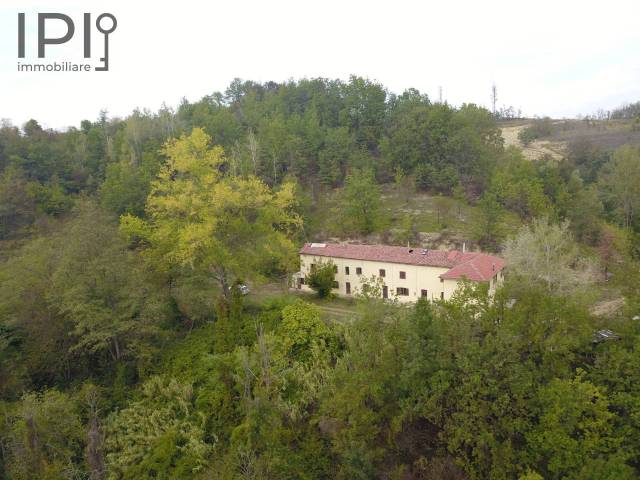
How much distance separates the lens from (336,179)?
5347 cm

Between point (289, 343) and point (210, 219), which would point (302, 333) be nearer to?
point (289, 343)

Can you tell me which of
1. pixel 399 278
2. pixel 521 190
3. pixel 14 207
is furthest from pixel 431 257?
pixel 14 207

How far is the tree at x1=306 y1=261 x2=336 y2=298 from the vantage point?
31.6 m

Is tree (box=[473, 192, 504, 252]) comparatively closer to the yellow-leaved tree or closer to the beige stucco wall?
the beige stucco wall

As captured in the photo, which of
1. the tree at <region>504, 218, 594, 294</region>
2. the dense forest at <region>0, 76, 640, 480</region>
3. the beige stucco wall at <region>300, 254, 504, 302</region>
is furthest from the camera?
the beige stucco wall at <region>300, 254, 504, 302</region>

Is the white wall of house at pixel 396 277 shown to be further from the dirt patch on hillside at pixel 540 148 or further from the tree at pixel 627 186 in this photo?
the dirt patch on hillside at pixel 540 148

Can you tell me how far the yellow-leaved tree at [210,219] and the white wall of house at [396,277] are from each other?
232 inches

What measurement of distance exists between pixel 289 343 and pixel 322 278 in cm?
926

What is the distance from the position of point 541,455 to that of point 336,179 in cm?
4194

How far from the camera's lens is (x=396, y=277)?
30766 millimetres

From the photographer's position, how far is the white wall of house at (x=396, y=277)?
95.1 feet

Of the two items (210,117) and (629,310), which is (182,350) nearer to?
(629,310)

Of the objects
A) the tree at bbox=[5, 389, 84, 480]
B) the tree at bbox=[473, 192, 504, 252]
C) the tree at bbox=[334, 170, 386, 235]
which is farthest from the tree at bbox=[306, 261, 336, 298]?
the tree at bbox=[5, 389, 84, 480]

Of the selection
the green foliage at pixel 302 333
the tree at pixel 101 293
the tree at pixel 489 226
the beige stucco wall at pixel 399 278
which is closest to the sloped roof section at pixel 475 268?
the beige stucco wall at pixel 399 278
